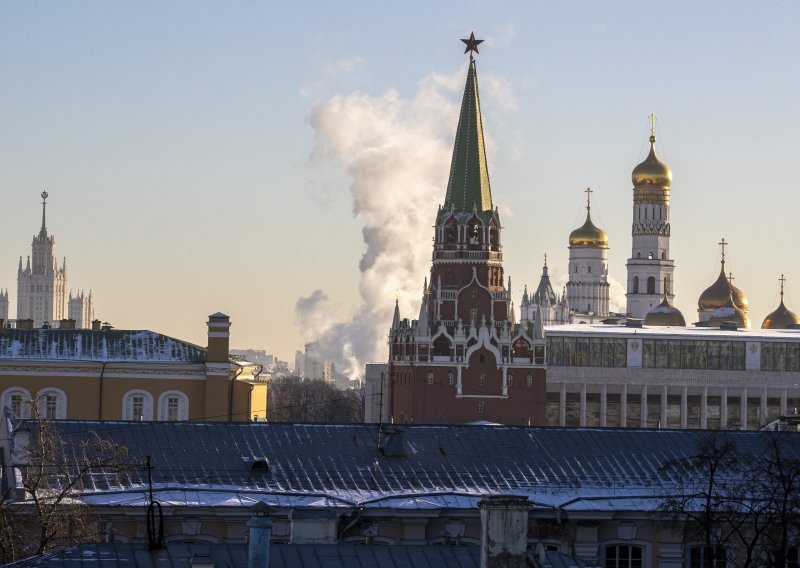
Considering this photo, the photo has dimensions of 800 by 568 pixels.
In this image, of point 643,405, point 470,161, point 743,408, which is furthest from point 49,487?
point 743,408

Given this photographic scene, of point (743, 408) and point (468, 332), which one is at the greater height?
point (468, 332)

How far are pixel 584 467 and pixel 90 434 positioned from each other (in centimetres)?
937

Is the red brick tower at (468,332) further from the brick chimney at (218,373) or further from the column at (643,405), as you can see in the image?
the brick chimney at (218,373)

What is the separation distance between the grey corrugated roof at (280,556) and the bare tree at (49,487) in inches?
130

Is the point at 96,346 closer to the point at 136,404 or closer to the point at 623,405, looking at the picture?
the point at 136,404

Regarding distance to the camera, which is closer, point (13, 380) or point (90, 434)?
point (90, 434)

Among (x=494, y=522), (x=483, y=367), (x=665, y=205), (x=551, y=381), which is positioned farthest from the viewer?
(x=665, y=205)

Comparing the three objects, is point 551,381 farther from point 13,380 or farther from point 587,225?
point 587,225

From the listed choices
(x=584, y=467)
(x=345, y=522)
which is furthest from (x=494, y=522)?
(x=584, y=467)

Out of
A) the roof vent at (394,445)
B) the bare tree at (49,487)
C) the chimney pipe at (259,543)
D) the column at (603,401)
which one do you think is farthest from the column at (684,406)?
the chimney pipe at (259,543)

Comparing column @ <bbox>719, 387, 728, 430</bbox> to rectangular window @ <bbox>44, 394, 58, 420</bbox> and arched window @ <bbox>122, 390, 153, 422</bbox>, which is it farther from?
rectangular window @ <bbox>44, 394, 58, 420</bbox>

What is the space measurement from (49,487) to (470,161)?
250 ft

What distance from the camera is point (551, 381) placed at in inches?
5025

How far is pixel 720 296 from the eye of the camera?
16362cm
